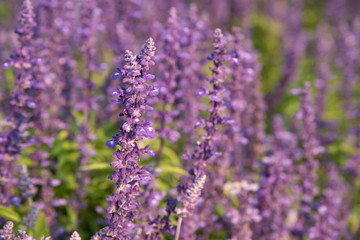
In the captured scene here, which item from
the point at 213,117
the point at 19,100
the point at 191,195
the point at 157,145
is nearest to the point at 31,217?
the point at 19,100

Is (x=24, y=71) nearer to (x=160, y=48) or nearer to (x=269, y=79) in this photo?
(x=160, y=48)

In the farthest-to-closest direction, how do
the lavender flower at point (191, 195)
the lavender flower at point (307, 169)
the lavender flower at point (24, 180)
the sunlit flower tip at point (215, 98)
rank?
the lavender flower at point (307, 169) < the lavender flower at point (24, 180) < the sunlit flower tip at point (215, 98) < the lavender flower at point (191, 195)

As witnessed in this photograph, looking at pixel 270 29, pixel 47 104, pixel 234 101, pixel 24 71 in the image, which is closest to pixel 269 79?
pixel 270 29

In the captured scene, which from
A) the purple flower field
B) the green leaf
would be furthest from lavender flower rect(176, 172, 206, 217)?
the green leaf

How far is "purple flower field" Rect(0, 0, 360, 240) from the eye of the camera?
4738mm

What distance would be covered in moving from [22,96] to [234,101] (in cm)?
372

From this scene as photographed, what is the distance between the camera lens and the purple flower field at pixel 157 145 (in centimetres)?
474

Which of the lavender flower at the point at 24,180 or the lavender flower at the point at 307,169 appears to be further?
the lavender flower at the point at 307,169

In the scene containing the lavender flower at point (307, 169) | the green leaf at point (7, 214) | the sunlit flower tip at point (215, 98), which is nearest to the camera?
the sunlit flower tip at point (215, 98)

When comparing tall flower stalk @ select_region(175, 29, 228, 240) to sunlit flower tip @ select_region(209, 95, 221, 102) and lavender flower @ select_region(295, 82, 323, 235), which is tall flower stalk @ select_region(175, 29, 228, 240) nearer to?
sunlit flower tip @ select_region(209, 95, 221, 102)

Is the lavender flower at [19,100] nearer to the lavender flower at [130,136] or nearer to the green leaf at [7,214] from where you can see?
the green leaf at [7,214]

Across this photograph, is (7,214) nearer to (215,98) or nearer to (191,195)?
(191,195)

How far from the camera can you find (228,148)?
7.57 meters

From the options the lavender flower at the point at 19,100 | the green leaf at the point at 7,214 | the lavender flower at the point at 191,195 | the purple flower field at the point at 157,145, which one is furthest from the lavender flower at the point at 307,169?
the green leaf at the point at 7,214
